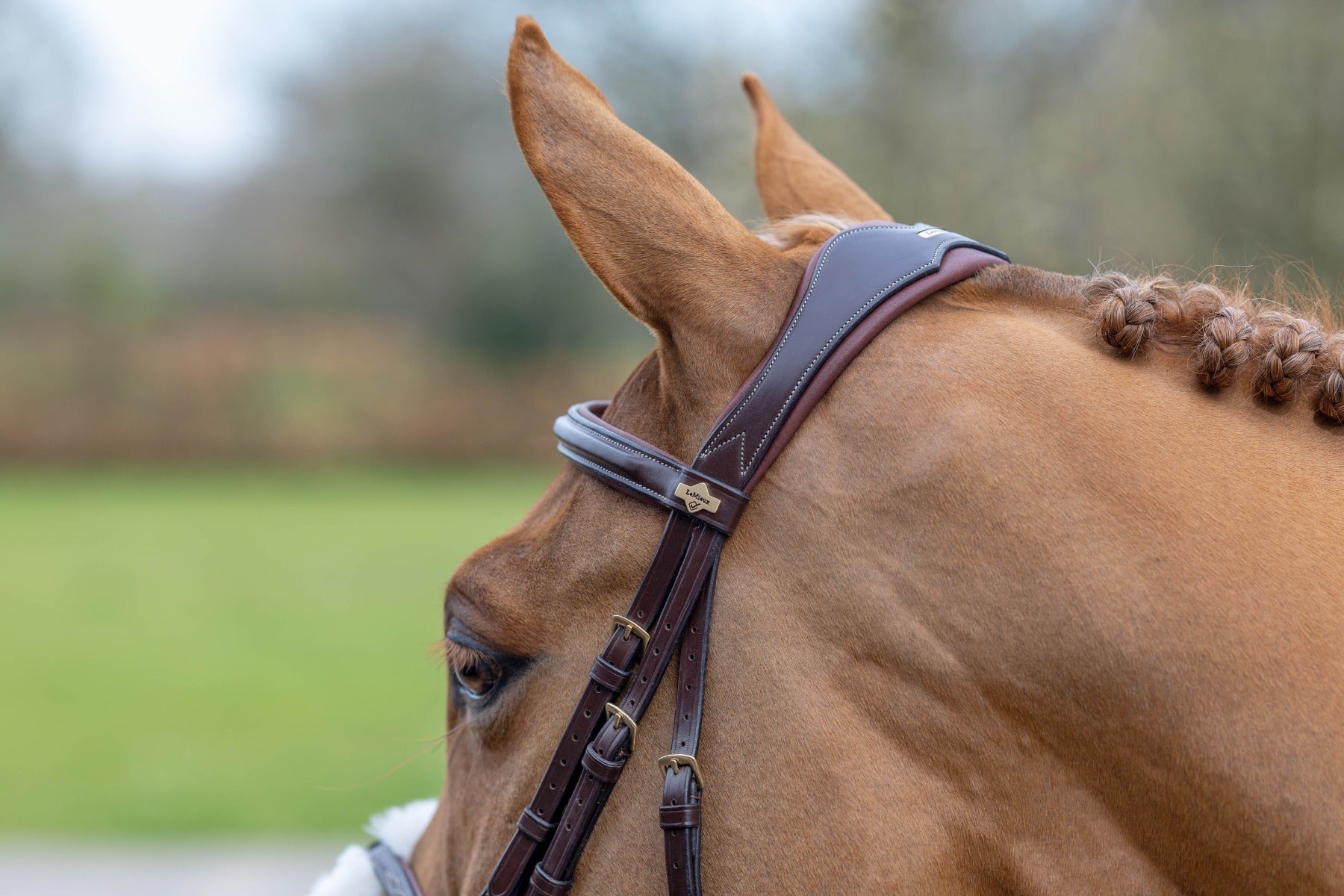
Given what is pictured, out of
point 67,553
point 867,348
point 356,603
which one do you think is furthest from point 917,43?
point 67,553

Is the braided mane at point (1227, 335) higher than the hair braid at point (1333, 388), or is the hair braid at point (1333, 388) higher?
the braided mane at point (1227, 335)

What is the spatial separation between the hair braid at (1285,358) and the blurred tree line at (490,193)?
30.0 ft

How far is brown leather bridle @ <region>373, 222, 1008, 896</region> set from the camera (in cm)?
141

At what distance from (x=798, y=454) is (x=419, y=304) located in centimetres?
3313

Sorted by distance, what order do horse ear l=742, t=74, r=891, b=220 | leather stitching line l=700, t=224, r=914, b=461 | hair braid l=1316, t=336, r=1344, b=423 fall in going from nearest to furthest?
hair braid l=1316, t=336, r=1344, b=423, leather stitching line l=700, t=224, r=914, b=461, horse ear l=742, t=74, r=891, b=220

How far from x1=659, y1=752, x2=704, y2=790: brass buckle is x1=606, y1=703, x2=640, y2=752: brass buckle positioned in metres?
0.05

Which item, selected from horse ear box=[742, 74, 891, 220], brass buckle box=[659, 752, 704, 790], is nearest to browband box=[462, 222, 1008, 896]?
brass buckle box=[659, 752, 704, 790]

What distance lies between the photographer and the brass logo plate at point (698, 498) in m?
1.41

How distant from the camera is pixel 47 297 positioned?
28.8 m

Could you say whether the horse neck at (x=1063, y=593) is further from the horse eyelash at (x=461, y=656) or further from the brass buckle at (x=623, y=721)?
the horse eyelash at (x=461, y=656)

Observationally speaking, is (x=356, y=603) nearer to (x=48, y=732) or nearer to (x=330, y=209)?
(x=48, y=732)

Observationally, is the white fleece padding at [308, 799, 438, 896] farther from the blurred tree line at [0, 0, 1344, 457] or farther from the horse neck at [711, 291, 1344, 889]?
the blurred tree line at [0, 0, 1344, 457]

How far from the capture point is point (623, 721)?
1.44m

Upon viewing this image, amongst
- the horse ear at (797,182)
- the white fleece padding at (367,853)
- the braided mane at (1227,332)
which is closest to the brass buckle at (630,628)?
the braided mane at (1227,332)
